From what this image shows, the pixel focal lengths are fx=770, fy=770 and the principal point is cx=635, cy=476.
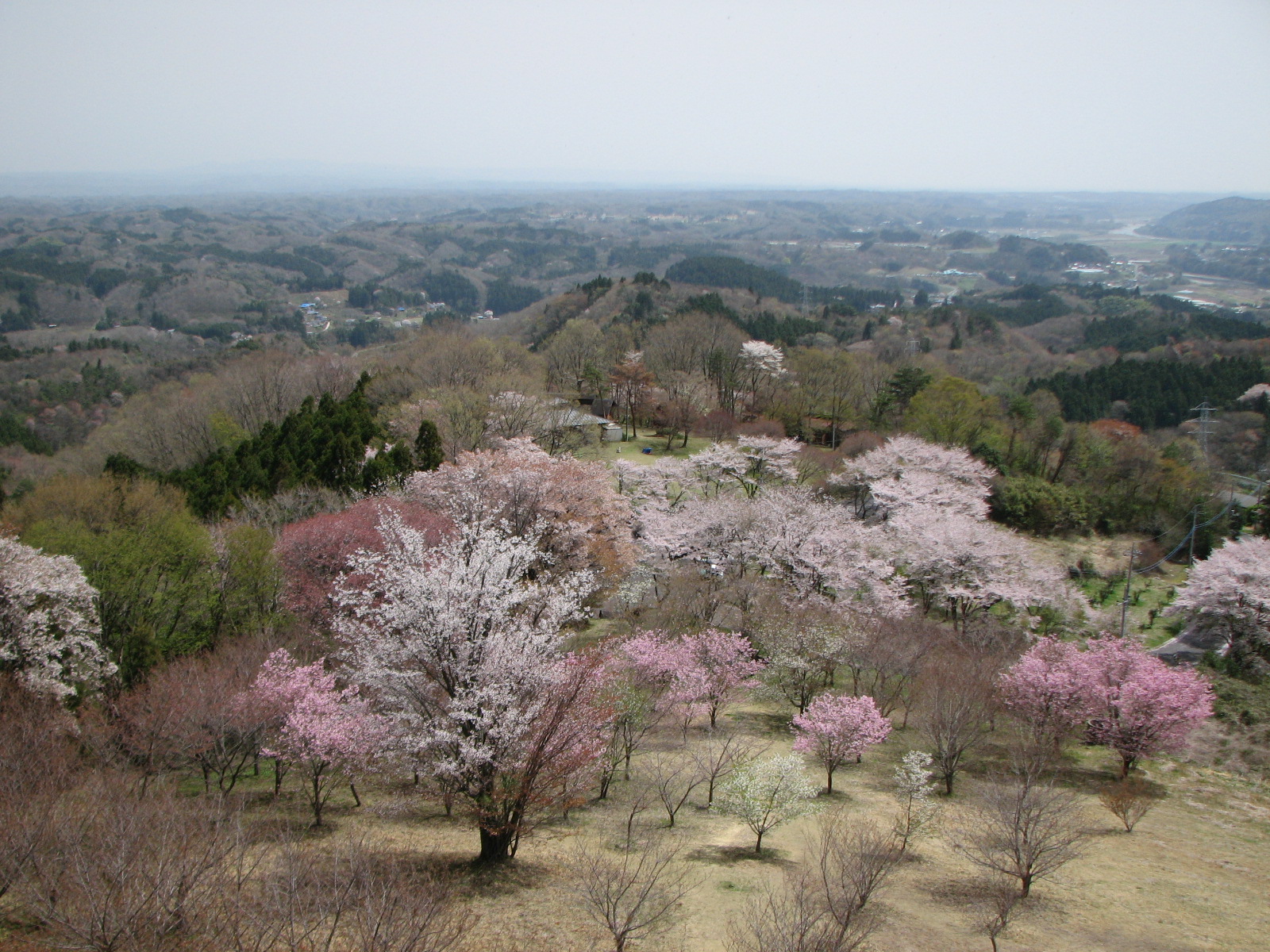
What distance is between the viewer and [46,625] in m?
15.9

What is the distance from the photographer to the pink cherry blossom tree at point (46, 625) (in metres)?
15.6

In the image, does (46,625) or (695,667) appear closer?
(46,625)

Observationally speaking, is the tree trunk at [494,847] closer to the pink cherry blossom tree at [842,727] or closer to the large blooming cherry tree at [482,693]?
the large blooming cherry tree at [482,693]

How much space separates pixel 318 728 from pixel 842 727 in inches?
408

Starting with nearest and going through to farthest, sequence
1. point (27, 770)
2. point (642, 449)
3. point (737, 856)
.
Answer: point (27, 770)
point (737, 856)
point (642, 449)

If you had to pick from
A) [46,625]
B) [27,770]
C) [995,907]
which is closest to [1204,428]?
[995,907]

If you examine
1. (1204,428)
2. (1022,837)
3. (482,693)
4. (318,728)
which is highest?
(482,693)

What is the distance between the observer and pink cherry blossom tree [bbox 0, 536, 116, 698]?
15.6 metres

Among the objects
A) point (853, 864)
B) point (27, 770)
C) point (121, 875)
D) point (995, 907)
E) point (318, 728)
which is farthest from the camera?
point (318, 728)

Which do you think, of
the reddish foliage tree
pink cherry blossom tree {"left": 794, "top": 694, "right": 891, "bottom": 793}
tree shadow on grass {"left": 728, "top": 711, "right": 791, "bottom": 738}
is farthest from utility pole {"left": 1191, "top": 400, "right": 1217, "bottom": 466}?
the reddish foliage tree

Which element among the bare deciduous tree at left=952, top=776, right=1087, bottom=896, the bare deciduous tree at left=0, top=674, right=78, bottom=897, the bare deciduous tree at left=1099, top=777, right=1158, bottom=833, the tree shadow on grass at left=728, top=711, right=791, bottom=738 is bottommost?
the tree shadow on grass at left=728, top=711, right=791, bottom=738

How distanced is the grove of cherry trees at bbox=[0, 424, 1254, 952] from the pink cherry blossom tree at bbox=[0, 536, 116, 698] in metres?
0.07

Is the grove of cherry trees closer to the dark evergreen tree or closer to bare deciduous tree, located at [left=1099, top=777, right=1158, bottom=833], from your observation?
bare deciduous tree, located at [left=1099, top=777, right=1158, bottom=833]

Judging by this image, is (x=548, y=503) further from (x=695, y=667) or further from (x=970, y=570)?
(x=970, y=570)
